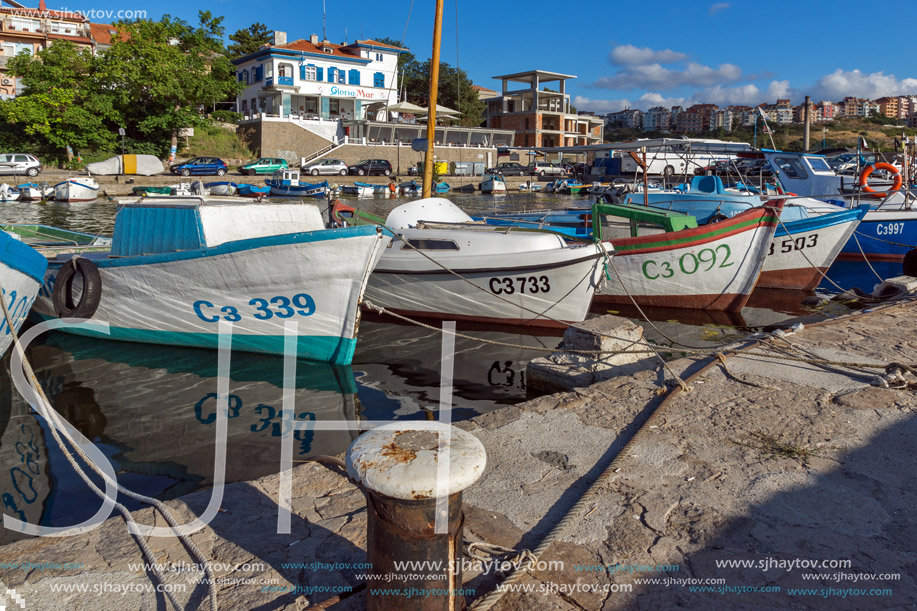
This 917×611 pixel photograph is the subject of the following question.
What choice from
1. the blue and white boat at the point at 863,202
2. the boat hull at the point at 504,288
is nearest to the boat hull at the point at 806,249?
the blue and white boat at the point at 863,202

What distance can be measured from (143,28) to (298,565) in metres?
50.3

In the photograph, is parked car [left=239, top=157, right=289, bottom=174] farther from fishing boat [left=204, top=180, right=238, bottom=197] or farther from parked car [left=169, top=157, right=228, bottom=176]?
fishing boat [left=204, top=180, right=238, bottom=197]

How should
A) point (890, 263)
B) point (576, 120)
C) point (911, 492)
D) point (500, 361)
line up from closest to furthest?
1. point (911, 492)
2. point (500, 361)
3. point (890, 263)
4. point (576, 120)

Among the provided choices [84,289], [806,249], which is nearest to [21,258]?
[84,289]

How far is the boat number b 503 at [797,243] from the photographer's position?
13.4 m

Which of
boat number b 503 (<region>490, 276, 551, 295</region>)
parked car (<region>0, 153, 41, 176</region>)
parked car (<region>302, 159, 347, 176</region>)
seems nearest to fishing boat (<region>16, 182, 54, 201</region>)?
parked car (<region>0, 153, 41, 176</region>)

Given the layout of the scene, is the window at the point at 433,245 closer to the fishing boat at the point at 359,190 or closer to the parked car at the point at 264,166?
the fishing boat at the point at 359,190

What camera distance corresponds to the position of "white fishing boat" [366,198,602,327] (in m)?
9.88

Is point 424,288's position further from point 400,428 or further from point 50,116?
point 50,116

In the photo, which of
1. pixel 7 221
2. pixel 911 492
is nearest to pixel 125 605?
pixel 911 492

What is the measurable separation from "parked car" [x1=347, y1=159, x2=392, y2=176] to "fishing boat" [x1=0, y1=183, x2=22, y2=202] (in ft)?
69.8

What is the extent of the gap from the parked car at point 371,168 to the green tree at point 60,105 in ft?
54.0

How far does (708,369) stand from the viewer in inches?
231

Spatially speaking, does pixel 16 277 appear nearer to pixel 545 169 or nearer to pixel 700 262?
pixel 700 262
